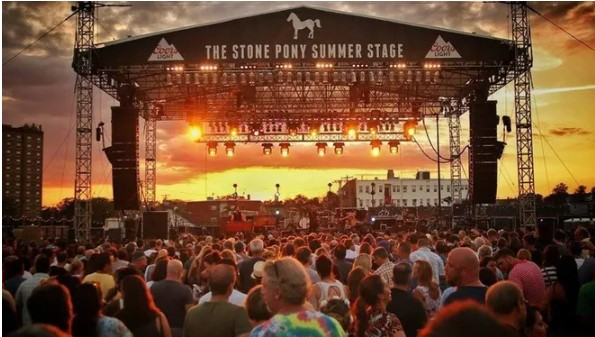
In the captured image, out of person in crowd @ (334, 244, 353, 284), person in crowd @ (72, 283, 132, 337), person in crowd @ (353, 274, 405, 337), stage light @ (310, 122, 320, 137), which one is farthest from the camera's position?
stage light @ (310, 122, 320, 137)

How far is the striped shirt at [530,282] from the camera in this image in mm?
7141

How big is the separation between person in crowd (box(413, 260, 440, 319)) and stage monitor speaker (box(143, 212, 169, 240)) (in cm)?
1728

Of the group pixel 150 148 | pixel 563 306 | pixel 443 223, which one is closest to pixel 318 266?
pixel 563 306

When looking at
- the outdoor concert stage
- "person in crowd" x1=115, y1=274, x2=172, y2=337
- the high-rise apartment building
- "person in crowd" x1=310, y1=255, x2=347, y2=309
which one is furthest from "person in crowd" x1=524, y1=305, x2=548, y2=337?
the high-rise apartment building

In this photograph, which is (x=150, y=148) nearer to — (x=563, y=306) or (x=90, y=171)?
(x=90, y=171)

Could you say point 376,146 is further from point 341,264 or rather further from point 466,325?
point 466,325

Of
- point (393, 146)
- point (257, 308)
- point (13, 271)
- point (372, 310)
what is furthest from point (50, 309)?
point (393, 146)

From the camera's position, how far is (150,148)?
29.0 m

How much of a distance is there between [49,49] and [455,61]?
43.5 feet

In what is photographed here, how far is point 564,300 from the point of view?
7.14 m

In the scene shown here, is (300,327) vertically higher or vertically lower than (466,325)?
lower

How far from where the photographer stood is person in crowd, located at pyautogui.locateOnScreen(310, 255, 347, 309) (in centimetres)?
649

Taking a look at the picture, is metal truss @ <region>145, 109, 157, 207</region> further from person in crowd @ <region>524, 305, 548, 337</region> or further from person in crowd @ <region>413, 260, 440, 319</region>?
person in crowd @ <region>524, 305, 548, 337</region>

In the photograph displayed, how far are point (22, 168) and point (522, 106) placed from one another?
30.2 m
